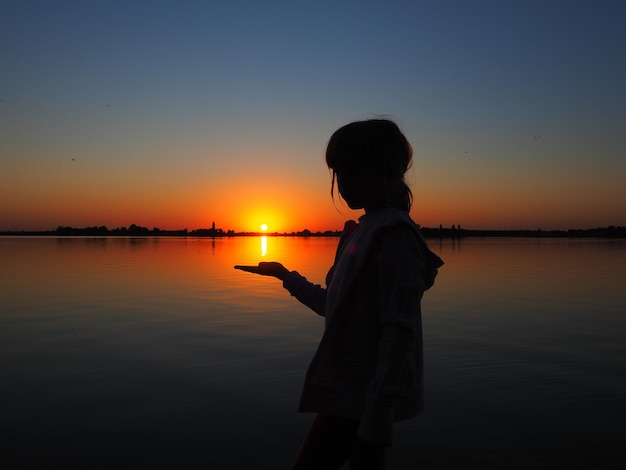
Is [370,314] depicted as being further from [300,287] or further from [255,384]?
[255,384]

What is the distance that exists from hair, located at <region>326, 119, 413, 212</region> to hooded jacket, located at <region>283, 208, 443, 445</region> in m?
0.17

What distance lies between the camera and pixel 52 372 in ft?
25.5

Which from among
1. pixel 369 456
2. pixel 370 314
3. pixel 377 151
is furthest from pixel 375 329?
pixel 377 151

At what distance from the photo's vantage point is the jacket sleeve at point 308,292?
2738 millimetres

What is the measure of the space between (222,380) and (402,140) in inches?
232

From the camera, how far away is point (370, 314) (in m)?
2.23

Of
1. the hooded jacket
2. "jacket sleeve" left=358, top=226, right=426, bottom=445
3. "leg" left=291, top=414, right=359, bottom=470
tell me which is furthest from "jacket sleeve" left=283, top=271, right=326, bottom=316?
"jacket sleeve" left=358, top=226, right=426, bottom=445

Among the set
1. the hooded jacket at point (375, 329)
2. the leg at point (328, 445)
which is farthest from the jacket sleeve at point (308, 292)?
the leg at point (328, 445)

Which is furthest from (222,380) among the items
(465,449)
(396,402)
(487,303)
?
(487,303)

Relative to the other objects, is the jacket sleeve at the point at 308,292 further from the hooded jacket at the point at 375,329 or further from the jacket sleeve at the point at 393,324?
the jacket sleeve at the point at 393,324

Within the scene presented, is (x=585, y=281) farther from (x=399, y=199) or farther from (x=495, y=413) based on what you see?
(x=399, y=199)

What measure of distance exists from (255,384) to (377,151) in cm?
562

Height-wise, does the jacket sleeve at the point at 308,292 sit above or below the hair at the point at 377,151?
below

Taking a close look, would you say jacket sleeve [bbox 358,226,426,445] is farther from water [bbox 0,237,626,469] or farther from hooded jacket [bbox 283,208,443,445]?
water [bbox 0,237,626,469]
